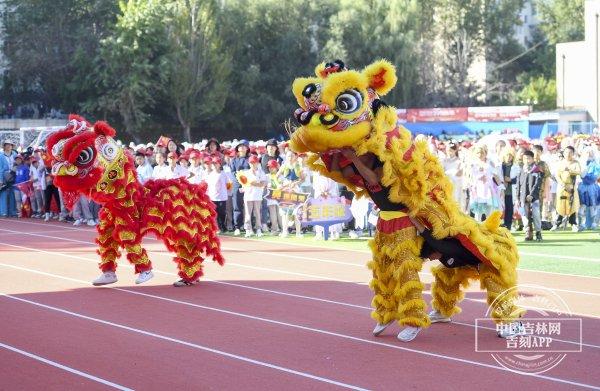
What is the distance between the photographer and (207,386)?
778 cm

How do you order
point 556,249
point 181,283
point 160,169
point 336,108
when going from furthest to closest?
point 160,169 < point 556,249 < point 181,283 < point 336,108

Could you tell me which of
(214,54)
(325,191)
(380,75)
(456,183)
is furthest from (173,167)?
(214,54)

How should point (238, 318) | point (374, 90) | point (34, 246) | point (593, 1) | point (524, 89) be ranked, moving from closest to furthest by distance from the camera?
1. point (374, 90)
2. point (238, 318)
3. point (34, 246)
4. point (593, 1)
5. point (524, 89)

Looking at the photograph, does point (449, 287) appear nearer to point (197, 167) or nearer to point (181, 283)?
point (181, 283)

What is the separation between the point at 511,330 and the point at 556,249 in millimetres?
8358

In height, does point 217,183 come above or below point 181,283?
above

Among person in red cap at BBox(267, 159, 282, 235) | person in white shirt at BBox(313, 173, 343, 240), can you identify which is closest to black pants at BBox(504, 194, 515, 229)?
person in white shirt at BBox(313, 173, 343, 240)

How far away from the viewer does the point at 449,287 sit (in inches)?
393

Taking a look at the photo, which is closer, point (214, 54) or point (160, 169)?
point (160, 169)

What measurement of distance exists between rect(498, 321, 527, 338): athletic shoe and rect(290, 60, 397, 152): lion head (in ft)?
7.25

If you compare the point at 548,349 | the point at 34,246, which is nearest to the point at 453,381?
the point at 548,349

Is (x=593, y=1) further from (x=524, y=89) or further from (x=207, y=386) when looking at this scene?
(x=207, y=386)

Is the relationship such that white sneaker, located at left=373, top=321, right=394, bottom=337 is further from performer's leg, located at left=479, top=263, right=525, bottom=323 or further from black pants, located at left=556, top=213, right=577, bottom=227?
black pants, located at left=556, top=213, right=577, bottom=227

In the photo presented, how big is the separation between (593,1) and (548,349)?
171 feet
